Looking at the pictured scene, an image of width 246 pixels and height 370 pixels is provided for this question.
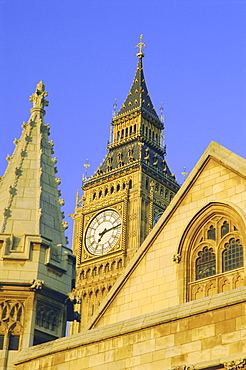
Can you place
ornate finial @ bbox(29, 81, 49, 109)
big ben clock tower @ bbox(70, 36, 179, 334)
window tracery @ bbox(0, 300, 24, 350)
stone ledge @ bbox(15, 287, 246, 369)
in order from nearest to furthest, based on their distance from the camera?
stone ledge @ bbox(15, 287, 246, 369) < window tracery @ bbox(0, 300, 24, 350) < ornate finial @ bbox(29, 81, 49, 109) < big ben clock tower @ bbox(70, 36, 179, 334)

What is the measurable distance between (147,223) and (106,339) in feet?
234

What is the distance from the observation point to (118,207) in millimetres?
93875

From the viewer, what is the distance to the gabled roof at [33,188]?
2423 centimetres

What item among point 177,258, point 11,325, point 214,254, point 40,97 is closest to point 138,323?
point 11,325

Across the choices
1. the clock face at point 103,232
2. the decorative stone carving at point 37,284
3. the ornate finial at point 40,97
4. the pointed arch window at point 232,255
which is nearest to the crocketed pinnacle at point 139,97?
the clock face at point 103,232

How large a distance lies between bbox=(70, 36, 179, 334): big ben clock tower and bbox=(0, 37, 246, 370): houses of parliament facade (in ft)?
205

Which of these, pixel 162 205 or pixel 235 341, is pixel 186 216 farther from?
pixel 162 205

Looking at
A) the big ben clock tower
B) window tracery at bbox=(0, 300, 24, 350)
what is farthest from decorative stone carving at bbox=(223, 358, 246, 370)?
the big ben clock tower

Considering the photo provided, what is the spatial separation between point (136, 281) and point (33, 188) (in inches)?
164

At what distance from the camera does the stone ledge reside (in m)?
19.8

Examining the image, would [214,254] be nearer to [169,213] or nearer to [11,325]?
[169,213]

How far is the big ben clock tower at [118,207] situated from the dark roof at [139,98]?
122 cm

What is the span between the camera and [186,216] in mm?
26453

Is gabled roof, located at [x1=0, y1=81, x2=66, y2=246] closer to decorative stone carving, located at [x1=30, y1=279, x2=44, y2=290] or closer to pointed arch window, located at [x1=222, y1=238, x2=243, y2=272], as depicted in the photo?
decorative stone carving, located at [x1=30, y1=279, x2=44, y2=290]
